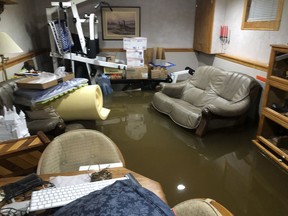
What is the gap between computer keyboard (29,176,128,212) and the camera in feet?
3.18

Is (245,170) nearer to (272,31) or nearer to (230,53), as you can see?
(272,31)

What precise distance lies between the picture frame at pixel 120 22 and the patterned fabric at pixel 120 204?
534cm

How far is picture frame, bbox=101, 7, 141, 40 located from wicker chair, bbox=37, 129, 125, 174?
4.44 metres

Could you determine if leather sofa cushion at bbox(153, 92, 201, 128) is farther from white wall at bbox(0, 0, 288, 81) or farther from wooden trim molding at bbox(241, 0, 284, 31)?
wooden trim molding at bbox(241, 0, 284, 31)

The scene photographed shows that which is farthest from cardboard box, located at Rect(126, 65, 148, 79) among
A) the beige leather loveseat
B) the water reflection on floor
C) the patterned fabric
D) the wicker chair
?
the patterned fabric

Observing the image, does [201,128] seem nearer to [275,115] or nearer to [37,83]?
[275,115]

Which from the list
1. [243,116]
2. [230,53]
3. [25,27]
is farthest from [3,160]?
[230,53]

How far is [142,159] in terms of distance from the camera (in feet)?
9.27

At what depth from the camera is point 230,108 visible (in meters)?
3.32

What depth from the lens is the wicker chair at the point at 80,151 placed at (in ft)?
5.08

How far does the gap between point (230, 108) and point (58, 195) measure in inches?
111

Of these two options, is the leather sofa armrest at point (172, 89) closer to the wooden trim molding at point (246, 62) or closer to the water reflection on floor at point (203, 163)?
the water reflection on floor at point (203, 163)

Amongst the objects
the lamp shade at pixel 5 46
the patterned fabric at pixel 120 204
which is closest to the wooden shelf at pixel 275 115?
the patterned fabric at pixel 120 204

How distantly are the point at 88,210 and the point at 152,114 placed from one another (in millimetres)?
3598
